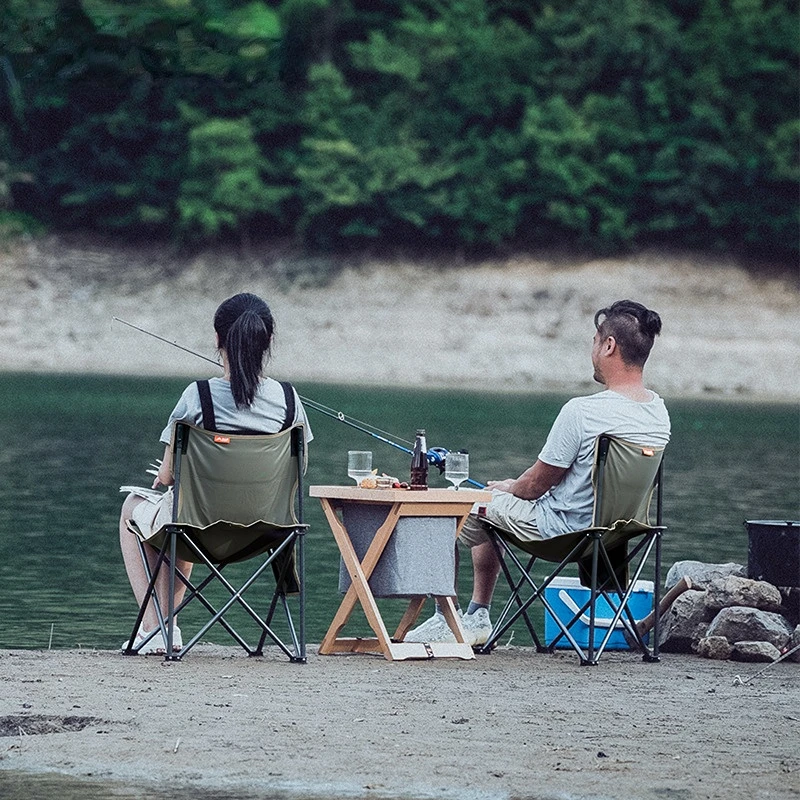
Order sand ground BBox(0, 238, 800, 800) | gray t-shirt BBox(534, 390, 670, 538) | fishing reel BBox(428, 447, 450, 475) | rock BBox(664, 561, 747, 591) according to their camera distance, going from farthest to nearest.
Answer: rock BBox(664, 561, 747, 591), fishing reel BBox(428, 447, 450, 475), gray t-shirt BBox(534, 390, 670, 538), sand ground BBox(0, 238, 800, 800)

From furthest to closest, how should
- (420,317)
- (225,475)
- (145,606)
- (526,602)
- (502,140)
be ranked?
(502,140), (420,317), (526,602), (145,606), (225,475)

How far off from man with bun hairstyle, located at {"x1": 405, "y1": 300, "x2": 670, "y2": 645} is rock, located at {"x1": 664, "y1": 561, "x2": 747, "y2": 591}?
127cm

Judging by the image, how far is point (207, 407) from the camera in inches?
261

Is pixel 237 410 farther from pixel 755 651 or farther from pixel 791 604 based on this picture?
pixel 791 604

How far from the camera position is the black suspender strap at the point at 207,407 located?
→ 261 inches

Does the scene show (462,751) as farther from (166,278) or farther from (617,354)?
(166,278)

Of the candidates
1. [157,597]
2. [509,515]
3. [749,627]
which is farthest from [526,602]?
[157,597]

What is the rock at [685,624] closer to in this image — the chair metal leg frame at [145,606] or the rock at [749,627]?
the rock at [749,627]

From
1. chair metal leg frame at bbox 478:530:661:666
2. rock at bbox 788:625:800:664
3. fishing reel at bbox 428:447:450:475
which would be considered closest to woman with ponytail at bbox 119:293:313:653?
fishing reel at bbox 428:447:450:475

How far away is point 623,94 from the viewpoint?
5878cm

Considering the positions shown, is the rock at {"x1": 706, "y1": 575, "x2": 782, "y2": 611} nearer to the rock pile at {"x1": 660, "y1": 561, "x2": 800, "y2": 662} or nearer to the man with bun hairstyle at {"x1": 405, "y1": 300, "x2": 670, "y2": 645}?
the rock pile at {"x1": 660, "y1": 561, "x2": 800, "y2": 662}

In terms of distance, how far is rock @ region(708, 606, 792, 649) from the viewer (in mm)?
7430

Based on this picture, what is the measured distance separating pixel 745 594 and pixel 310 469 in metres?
12.9

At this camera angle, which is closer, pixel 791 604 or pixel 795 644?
pixel 795 644
